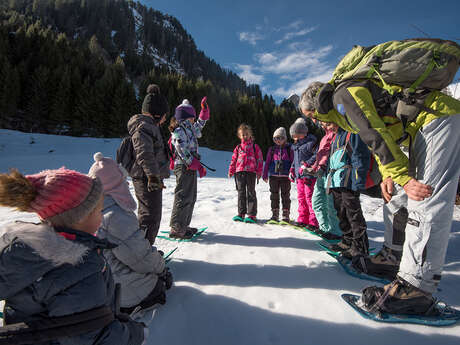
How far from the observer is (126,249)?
149 centimetres

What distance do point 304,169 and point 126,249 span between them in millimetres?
2717

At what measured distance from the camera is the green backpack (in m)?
1.39

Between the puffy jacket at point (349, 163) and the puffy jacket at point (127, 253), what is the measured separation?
2.00 meters

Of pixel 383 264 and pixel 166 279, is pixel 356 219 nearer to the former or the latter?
pixel 383 264

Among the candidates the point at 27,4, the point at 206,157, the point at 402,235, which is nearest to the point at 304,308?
the point at 402,235

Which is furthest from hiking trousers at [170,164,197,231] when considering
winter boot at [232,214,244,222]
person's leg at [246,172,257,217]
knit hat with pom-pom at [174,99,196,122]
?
person's leg at [246,172,257,217]

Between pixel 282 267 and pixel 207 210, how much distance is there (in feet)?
8.07

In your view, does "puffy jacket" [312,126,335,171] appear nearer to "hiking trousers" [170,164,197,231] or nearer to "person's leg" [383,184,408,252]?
"person's leg" [383,184,408,252]

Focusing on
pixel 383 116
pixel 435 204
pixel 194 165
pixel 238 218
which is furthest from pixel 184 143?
pixel 435 204

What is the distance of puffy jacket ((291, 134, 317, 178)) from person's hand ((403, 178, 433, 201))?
210 centimetres

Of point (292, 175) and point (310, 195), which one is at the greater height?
point (292, 175)

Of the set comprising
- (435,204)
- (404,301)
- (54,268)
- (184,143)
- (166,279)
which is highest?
(184,143)

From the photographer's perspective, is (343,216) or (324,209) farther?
(324,209)

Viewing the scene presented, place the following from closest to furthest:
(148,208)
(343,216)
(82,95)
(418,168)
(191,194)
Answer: (418,168) → (148,208) → (343,216) → (191,194) → (82,95)
